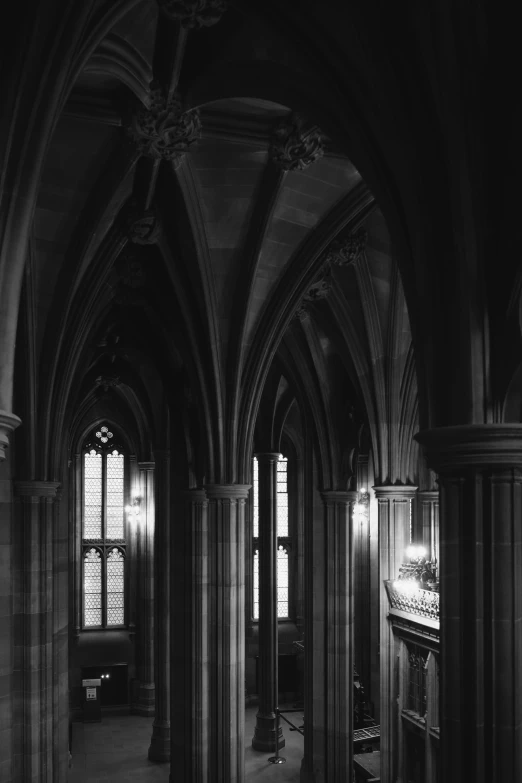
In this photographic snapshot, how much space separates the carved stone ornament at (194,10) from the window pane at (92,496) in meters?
26.0

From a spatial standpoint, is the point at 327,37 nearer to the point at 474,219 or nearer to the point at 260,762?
the point at 474,219

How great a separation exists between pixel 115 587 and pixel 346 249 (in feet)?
72.6

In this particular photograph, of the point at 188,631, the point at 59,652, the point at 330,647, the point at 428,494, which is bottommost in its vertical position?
the point at 330,647

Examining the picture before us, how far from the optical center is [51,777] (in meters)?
13.3

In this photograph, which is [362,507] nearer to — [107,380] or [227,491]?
[107,380]

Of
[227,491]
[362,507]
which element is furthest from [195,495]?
[362,507]

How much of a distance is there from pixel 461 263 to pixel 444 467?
167 cm

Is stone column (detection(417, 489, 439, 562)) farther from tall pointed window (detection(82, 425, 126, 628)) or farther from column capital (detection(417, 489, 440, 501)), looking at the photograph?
tall pointed window (detection(82, 425, 126, 628))

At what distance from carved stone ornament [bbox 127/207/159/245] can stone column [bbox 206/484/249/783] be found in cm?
464

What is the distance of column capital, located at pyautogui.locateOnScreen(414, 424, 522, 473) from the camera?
21.2 feet

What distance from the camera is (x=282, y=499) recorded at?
105 feet

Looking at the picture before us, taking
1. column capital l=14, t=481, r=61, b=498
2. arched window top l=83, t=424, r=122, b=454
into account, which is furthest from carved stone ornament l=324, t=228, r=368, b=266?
arched window top l=83, t=424, r=122, b=454

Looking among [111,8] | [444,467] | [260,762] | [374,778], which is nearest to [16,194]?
[111,8]

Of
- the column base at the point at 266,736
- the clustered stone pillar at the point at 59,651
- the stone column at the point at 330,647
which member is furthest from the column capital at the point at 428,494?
the clustered stone pillar at the point at 59,651
